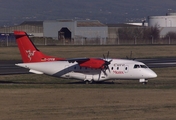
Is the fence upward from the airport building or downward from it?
downward

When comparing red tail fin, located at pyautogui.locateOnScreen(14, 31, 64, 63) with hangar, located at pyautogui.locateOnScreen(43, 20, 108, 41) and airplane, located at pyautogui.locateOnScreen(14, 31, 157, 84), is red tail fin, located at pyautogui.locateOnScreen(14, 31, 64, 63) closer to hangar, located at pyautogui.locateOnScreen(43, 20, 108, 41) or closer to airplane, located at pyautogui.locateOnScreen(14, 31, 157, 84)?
airplane, located at pyautogui.locateOnScreen(14, 31, 157, 84)

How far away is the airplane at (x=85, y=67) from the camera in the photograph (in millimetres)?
40719

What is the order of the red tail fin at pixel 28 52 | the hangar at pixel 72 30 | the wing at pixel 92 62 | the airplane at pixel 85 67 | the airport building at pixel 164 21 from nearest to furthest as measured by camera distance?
the airplane at pixel 85 67
the wing at pixel 92 62
the red tail fin at pixel 28 52
the hangar at pixel 72 30
the airport building at pixel 164 21

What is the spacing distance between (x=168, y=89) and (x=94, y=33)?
284ft

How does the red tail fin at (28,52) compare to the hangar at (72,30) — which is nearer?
the red tail fin at (28,52)

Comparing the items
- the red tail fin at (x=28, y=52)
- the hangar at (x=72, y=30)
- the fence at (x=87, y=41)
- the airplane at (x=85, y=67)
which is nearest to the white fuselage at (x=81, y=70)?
the airplane at (x=85, y=67)

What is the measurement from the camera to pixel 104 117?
2377cm

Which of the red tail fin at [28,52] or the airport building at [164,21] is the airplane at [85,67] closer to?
the red tail fin at [28,52]

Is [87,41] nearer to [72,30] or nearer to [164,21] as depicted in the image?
[72,30]

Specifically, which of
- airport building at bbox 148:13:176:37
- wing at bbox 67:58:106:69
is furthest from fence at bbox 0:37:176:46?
wing at bbox 67:58:106:69

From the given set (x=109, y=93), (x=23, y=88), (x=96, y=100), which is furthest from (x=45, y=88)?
(x=96, y=100)

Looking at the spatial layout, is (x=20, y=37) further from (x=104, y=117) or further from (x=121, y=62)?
(x=104, y=117)

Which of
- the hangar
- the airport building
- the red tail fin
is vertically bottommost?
the red tail fin

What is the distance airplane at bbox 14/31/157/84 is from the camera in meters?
40.7
